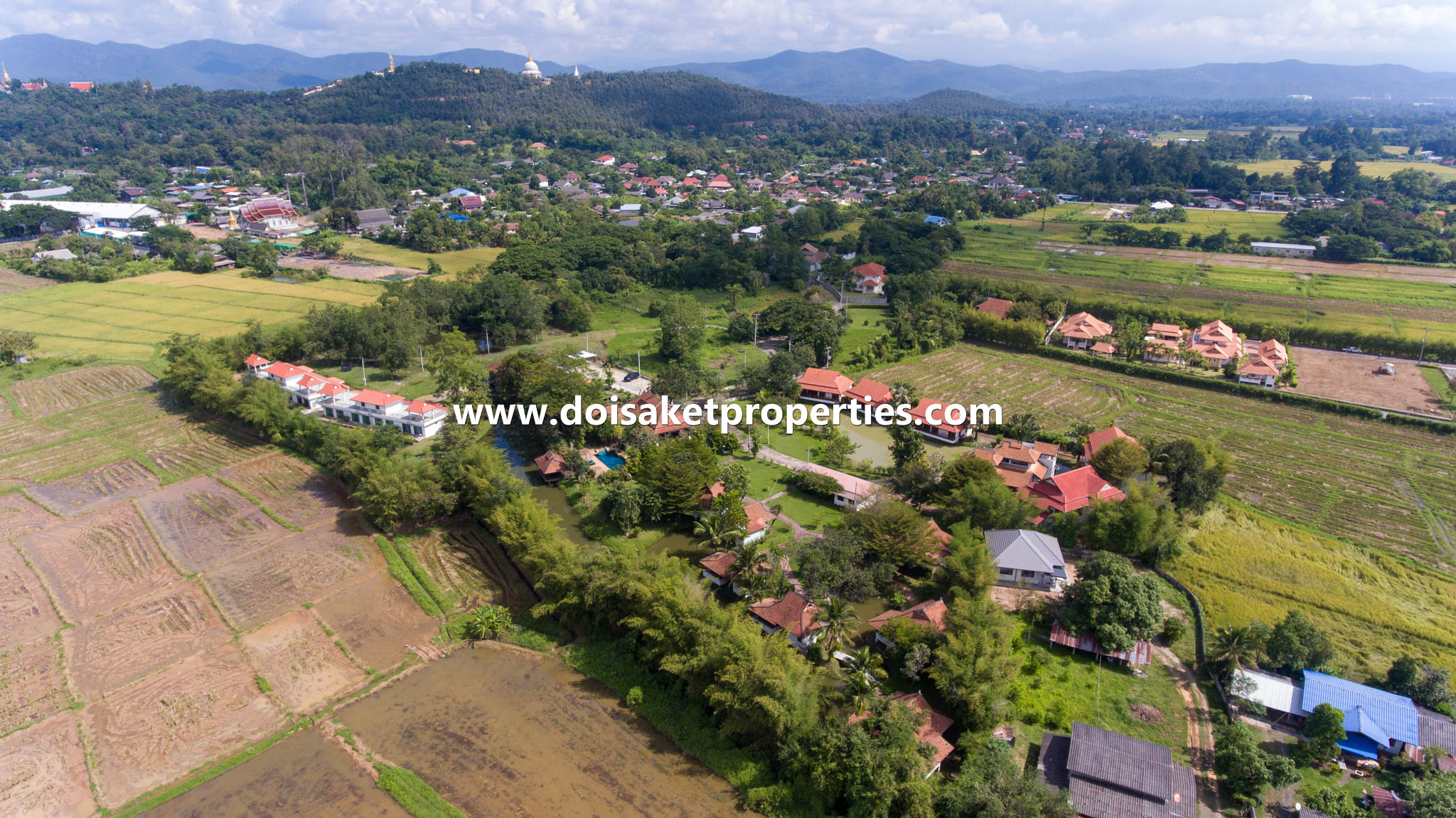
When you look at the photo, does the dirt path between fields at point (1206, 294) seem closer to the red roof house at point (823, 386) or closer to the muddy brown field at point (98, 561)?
the red roof house at point (823, 386)

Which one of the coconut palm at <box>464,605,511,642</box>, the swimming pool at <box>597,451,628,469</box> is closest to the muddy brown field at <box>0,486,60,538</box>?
the coconut palm at <box>464,605,511,642</box>

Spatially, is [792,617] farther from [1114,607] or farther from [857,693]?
[1114,607]

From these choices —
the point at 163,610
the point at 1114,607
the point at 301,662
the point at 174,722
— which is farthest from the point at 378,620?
the point at 1114,607

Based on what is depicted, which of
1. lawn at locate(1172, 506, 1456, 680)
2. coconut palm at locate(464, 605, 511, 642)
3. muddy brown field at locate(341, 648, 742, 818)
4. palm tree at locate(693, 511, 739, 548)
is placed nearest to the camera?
muddy brown field at locate(341, 648, 742, 818)

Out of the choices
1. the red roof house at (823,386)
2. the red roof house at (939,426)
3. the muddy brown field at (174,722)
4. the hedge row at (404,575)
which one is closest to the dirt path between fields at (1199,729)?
the red roof house at (939,426)

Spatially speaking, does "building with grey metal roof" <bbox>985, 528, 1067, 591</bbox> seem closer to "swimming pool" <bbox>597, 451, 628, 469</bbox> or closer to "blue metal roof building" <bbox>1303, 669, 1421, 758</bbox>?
"blue metal roof building" <bbox>1303, 669, 1421, 758</bbox>

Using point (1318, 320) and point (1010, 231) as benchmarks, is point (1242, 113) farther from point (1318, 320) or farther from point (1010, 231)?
point (1318, 320)

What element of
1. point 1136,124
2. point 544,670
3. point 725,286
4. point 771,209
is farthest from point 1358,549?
point 1136,124
